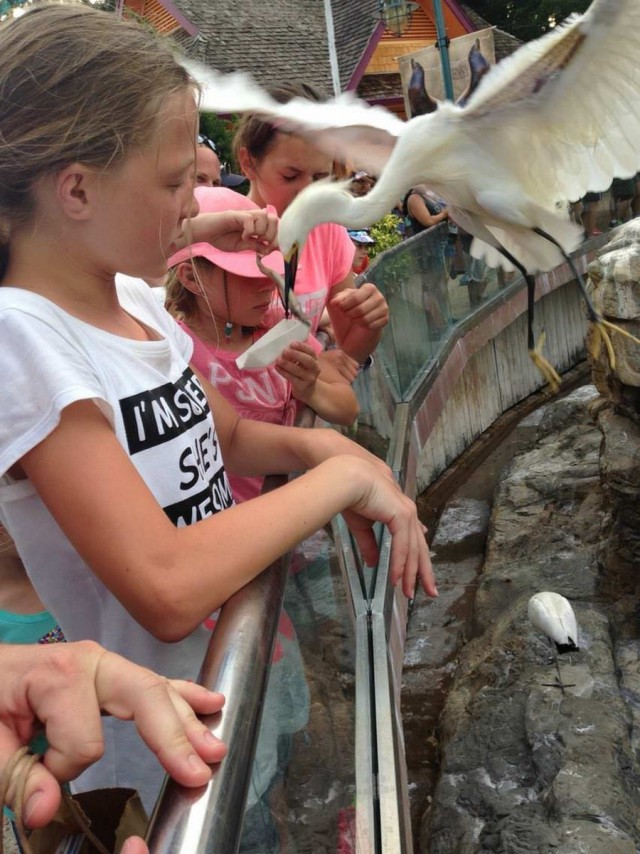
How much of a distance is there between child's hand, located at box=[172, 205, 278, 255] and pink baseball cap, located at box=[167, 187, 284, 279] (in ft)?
0.05

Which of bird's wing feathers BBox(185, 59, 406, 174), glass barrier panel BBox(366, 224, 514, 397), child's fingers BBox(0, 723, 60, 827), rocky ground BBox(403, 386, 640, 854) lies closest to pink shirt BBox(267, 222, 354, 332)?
bird's wing feathers BBox(185, 59, 406, 174)

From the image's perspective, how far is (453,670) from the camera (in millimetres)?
5074

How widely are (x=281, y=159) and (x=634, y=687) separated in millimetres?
3167

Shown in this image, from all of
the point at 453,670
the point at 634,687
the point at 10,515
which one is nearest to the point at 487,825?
the point at 634,687

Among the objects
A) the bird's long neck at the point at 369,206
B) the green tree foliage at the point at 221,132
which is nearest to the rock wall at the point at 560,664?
the bird's long neck at the point at 369,206

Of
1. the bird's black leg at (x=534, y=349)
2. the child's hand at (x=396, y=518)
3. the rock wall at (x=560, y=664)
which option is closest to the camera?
the child's hand at (x=396, y=518)

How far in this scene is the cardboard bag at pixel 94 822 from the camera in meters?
0.69

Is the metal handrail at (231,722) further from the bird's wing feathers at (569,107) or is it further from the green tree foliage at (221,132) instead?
the green tree foliage at (221,132)

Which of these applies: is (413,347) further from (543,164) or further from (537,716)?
(543,164)

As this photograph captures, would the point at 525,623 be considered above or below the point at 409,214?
below

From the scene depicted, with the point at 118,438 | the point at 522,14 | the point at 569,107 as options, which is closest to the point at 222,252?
the point at 118,438

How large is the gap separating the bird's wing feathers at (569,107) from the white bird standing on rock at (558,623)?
2.29m

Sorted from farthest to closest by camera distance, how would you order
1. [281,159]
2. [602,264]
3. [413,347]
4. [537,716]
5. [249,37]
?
[249,37] → [413,347] → [602,264] → [537,716] → [281,159]

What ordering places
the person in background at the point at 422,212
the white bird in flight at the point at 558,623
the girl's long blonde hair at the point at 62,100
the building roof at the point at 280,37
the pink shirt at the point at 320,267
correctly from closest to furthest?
the girl's long blonde hair at the point at 62,100 < the pink shirt at the point at 320,267 < the white bird in flight at the point at 558,623 < the person in background at the point at 422,212 < the building roof at the point at 280,37
